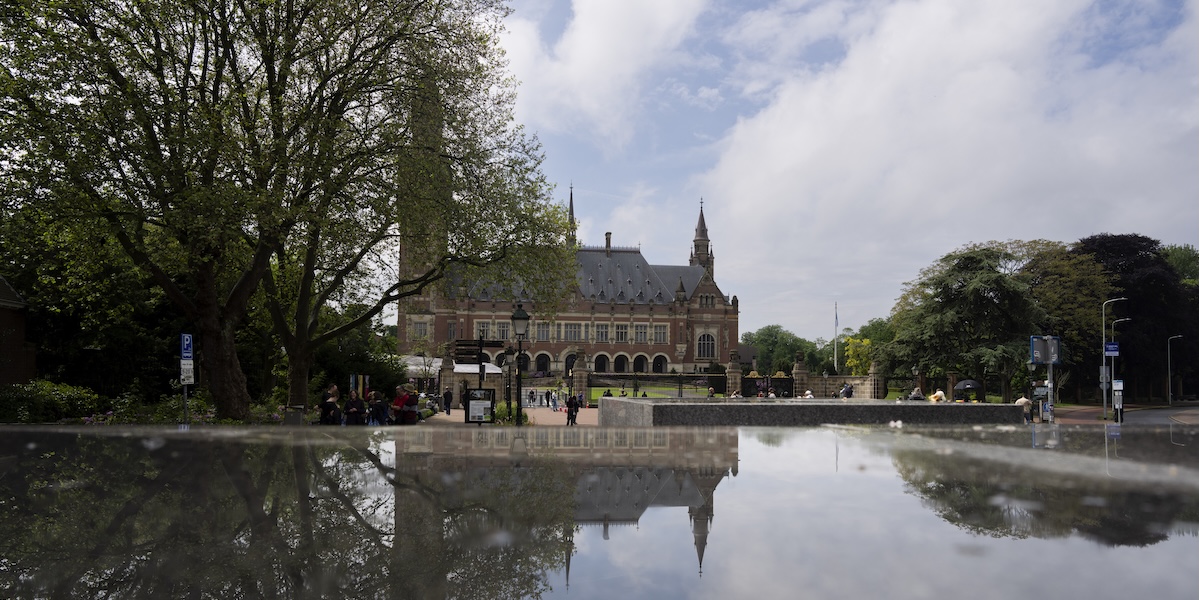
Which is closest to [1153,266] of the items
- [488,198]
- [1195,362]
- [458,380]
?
[1195,362]

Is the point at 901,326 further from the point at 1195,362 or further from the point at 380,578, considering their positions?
the point at 380,578

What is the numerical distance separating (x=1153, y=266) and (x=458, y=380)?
54087 millimetres

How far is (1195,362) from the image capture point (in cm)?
6619

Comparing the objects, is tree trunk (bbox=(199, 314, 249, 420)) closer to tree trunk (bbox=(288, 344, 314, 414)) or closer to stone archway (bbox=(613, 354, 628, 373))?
tree trunk (bbox=(288, 344, 314, 414))

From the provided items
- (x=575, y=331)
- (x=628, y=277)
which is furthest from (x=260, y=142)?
(x=628, y=277)

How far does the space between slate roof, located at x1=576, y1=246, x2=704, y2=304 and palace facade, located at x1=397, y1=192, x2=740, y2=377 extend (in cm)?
14

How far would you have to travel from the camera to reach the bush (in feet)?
67.3

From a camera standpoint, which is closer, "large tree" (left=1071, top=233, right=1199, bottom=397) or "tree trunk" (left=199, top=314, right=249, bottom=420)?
"tree trunk" (left=199, top=314, right=249, bottom=420)

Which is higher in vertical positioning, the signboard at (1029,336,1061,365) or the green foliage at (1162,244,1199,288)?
the green foliage at (1162,244,1199,288)

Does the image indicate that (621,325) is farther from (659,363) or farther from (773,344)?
(773,344)

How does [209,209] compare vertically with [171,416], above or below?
above

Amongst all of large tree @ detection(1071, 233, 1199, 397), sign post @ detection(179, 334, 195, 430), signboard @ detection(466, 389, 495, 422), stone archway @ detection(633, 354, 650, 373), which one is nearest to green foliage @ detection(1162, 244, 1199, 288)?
large tree @ detection(1071, 233, 1199, 397)

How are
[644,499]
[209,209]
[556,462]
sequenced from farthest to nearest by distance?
[209,209] → [556,462] → [644,499]

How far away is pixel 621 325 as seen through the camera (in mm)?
105250
